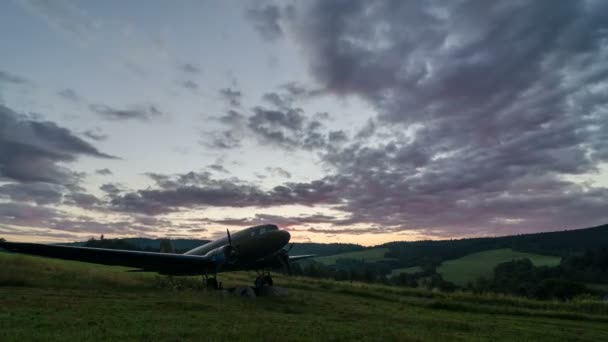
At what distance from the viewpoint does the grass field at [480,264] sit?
112 meters

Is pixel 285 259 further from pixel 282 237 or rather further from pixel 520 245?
pixel 520 245

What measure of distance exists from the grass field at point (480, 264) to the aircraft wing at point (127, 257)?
90.9 meters

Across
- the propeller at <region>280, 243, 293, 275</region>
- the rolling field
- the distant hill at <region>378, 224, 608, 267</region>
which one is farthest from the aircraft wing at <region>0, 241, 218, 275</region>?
the distant hill at <region>378, 224, 608, 267</region>

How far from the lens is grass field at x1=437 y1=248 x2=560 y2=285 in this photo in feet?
369

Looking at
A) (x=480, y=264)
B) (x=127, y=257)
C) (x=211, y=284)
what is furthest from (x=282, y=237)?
(x=480, y=264)

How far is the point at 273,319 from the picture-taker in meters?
16.9

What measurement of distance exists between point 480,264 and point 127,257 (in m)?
133

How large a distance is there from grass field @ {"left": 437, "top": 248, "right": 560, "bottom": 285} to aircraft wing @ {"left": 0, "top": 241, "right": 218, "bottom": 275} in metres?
90.9

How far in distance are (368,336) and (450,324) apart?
7.30 m

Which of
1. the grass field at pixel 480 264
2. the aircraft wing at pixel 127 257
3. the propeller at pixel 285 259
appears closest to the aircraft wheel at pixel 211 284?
the aircraft wing at pixel 127 257

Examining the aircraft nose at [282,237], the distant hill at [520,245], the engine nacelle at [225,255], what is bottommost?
the distant hill at [520,245]

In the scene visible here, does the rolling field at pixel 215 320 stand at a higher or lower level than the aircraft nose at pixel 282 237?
lower

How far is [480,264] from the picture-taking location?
134 m

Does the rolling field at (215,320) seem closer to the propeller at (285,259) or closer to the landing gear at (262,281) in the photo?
the landing gear at (262,281)
